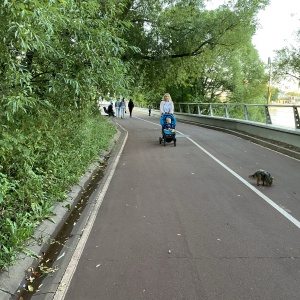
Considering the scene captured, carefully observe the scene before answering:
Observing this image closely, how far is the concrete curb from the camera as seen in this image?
3.40 meters

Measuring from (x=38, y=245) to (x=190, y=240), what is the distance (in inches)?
80.5

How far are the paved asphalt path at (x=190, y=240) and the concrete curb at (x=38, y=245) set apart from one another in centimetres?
45

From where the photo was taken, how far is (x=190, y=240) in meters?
4.62

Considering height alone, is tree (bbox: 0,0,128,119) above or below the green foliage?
above

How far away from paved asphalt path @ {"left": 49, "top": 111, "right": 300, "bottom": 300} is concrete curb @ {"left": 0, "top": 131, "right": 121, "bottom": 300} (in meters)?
0.45

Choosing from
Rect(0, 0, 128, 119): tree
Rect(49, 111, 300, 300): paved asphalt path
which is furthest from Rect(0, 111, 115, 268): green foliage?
Rect(49, 111, 300, 300): paved asphalt path

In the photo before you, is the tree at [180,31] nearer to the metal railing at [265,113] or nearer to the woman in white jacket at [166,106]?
the metal railing at [265,113]

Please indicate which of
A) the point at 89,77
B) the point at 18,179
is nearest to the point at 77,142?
the point at 89,77

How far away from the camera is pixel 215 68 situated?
116 ft

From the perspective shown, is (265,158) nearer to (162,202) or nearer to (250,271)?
(162,202)

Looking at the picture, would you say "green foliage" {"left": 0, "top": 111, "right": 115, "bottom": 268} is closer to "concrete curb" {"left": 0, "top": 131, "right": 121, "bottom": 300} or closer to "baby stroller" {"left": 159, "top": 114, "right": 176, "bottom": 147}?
"concrete curb" {"left": 0, "top": 131, "right": 121, "bottom": 300}

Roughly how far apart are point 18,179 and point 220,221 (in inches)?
128

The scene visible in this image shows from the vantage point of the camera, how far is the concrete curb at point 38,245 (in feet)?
11.1

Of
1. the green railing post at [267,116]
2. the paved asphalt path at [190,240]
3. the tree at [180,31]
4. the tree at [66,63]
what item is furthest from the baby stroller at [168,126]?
the tree at [180,31]
